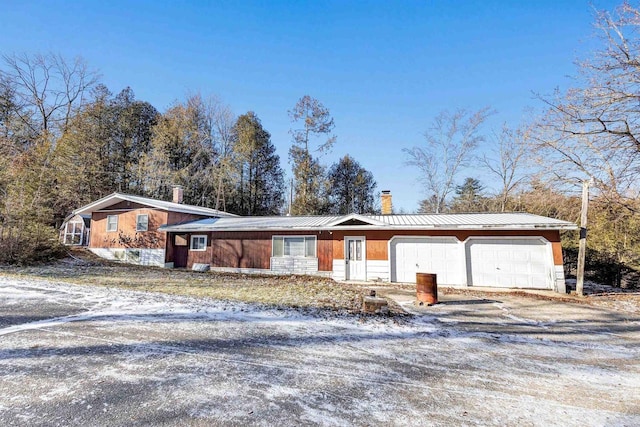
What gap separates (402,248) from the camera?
40.1 ft

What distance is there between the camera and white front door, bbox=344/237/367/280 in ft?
41.0

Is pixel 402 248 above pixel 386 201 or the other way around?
the other way around

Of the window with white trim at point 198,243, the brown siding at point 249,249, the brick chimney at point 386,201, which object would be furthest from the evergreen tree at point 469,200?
the window with white trim at point 198,243

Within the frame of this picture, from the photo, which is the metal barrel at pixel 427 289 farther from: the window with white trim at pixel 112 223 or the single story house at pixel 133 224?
the window with white trim at pixel 112 223

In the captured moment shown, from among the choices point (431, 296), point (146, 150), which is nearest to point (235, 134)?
point (146, 150)

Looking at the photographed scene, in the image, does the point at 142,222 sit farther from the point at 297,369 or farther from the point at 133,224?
the point at 297,369

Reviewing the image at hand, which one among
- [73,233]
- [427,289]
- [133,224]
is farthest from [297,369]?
[73,233]

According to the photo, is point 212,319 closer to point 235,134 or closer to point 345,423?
point 345,423

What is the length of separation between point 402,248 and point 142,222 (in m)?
14.1

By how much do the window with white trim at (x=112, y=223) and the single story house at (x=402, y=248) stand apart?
4.74 m

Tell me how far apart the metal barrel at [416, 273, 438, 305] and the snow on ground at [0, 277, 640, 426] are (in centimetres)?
170

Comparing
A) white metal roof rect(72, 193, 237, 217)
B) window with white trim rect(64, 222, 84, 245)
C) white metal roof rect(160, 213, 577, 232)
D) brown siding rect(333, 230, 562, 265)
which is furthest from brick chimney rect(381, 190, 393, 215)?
window with white trim rect(64, 222, 84, 245)

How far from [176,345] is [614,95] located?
1288 centimetres

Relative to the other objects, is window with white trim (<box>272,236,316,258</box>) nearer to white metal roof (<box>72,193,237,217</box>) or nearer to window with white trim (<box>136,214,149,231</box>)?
white metal roof (<box>72,193,237,217</box>)
